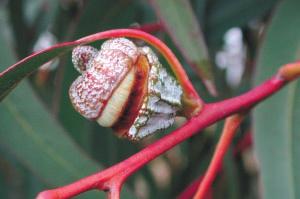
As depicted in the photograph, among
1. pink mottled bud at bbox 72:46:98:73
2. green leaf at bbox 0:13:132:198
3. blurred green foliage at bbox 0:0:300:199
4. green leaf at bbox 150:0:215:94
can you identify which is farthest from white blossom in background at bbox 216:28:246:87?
pink mottled bud at bbox 72:46:98:73

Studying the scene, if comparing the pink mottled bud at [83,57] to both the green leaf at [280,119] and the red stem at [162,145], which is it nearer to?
the red stem at [162,145]

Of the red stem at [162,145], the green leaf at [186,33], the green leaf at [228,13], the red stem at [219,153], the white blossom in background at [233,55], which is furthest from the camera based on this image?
the white blossom in background at [233,55]

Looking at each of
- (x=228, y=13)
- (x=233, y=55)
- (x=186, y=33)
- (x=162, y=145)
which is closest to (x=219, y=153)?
(x=162, y=145)

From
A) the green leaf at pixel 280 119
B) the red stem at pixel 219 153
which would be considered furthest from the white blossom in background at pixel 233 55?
the red stem at pixel 219 153

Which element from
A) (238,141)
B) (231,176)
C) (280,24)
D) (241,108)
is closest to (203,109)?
(241,108)

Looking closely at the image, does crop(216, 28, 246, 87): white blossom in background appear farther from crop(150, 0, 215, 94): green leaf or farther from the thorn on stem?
the thorn on stem

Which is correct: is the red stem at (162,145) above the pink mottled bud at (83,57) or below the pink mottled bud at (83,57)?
below

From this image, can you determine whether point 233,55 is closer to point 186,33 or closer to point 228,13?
point 228,13
